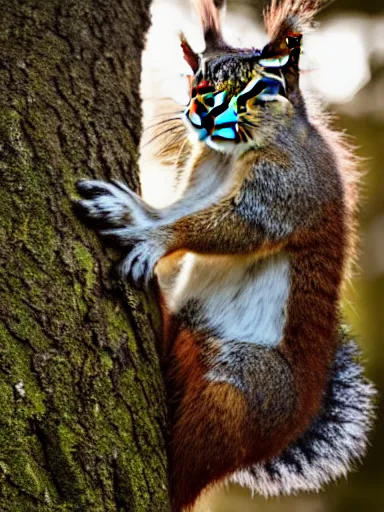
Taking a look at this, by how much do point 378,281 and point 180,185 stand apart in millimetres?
6301

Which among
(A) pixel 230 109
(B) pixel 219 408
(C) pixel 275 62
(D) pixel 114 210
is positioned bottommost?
(B) pixel 219 408

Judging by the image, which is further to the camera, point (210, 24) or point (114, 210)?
point (210, 24)

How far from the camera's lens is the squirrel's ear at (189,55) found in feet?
12.2

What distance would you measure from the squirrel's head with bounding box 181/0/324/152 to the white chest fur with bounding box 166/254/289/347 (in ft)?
1.88

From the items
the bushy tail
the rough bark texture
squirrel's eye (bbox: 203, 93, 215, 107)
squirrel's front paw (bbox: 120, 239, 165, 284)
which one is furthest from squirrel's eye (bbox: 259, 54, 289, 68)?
the bushy tail

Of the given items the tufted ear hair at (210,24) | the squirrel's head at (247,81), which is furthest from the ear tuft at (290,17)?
the tufted ear hair at (210,24)

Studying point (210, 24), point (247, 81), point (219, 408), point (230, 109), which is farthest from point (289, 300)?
point (210, 24)

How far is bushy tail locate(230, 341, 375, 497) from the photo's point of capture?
423cm

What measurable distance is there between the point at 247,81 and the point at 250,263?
898 millimetres

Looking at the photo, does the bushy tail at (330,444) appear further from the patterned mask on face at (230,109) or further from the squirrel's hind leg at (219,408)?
the patterned mask on face at (230,109)

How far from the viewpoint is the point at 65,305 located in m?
2.71

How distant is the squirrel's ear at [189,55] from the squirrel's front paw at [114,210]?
0.68 m

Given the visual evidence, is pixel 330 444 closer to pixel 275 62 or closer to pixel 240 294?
pixel 240 294

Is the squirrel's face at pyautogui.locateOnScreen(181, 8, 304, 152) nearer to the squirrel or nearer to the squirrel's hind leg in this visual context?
the squirrel
